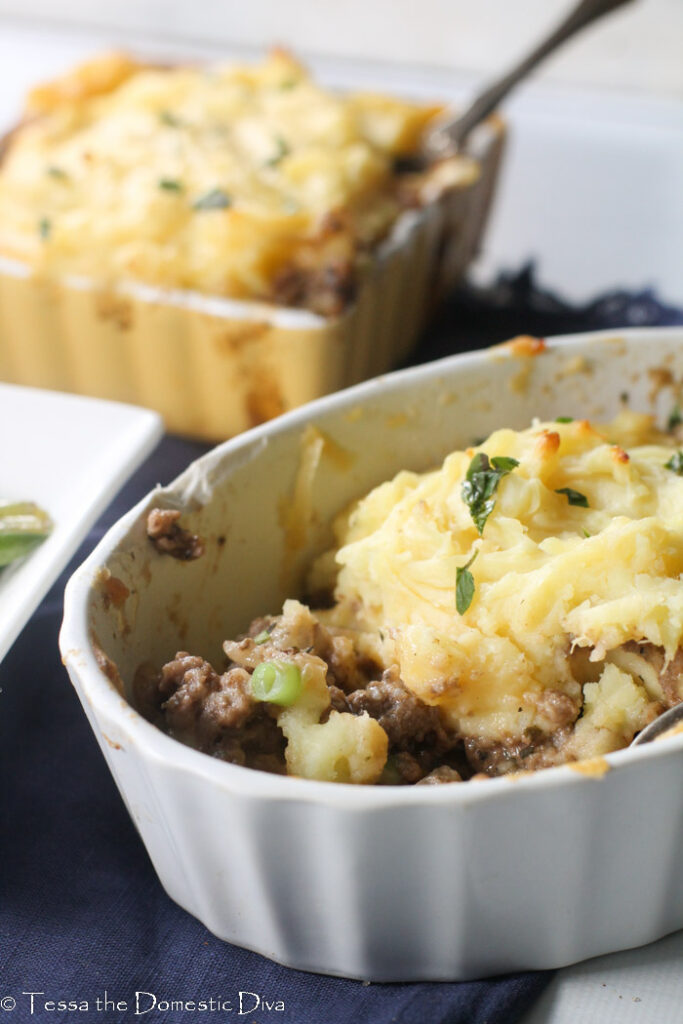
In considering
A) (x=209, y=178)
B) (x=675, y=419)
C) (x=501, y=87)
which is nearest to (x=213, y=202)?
(x=209, y=178)

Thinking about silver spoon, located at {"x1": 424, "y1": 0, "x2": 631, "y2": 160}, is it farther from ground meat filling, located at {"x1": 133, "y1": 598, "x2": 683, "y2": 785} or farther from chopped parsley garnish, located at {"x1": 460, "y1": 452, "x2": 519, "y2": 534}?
ground meat filling, located at {"x1": 133, "y1": 598, "x2": 683, "y2": 785}

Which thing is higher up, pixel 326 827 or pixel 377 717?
pixel 326 827

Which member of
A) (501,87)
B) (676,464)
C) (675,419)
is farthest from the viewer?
(501,87)

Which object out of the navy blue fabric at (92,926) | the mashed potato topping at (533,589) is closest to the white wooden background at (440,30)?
the mashed potato topping at (533,589)

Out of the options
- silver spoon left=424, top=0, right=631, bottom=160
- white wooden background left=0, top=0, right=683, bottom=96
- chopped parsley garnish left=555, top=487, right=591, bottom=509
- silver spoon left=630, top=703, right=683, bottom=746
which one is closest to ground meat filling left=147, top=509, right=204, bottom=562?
chopped parsley garnish left=555, top=487, right=591, bottom=509

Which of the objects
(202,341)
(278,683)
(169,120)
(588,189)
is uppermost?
(169,120)

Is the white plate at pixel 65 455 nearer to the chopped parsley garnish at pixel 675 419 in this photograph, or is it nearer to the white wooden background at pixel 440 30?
the chopped parsley garnish at pixel 675 419

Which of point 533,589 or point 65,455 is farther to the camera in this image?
point 65,455

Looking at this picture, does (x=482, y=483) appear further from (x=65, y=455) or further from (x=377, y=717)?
(x=65, y=455)
